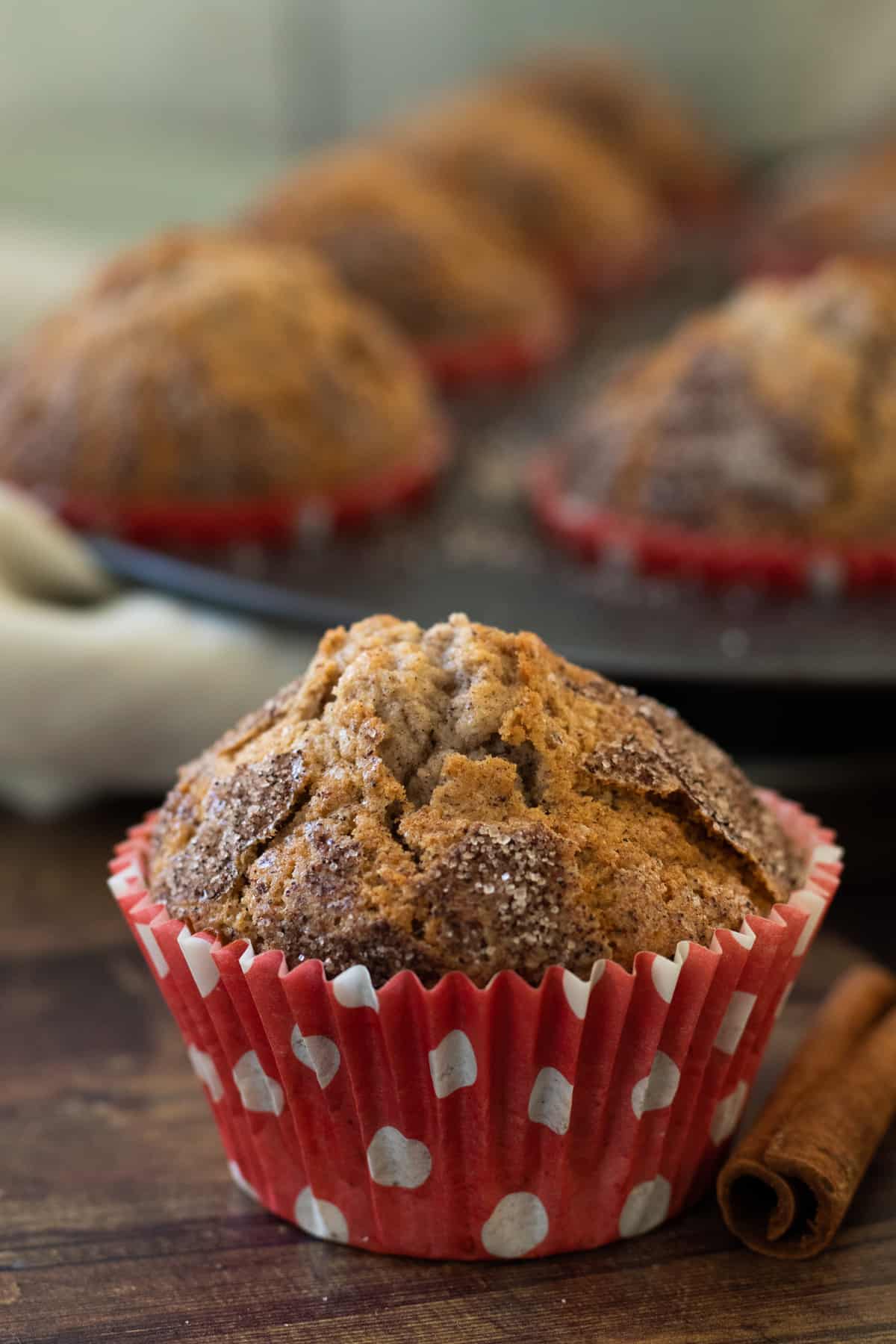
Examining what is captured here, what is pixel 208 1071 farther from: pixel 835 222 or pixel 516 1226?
pixel 835 222

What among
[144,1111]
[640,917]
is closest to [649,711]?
[640,917]

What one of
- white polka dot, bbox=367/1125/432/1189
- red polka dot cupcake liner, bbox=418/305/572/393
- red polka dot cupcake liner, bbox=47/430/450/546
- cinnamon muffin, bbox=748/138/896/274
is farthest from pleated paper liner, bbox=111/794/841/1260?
cinnamon muffin, bbox=748/138/896/274

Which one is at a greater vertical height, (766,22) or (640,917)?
(766,22)

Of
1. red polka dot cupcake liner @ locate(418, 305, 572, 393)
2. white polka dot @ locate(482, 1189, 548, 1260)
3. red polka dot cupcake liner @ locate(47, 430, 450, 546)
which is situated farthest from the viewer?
red polka dot cupcake liner @ locate(418, 305, 572, 393)

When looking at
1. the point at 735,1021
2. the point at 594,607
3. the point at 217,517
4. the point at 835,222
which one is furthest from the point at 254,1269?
the point at 835,222

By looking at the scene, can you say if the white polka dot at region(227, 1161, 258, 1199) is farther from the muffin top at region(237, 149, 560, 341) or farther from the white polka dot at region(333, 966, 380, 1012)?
the muffin top at region(237, 149, 560, 341)

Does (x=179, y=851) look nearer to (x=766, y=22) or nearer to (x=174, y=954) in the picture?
(x=174, y=954)

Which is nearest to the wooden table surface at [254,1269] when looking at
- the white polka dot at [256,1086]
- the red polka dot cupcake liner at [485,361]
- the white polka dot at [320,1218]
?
the white polka dot at [320,1218]

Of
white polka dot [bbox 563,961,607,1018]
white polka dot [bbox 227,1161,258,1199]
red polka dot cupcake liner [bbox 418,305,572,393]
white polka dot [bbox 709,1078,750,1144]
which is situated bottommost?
white polka dot [bbox 227,1161,258,1199]
